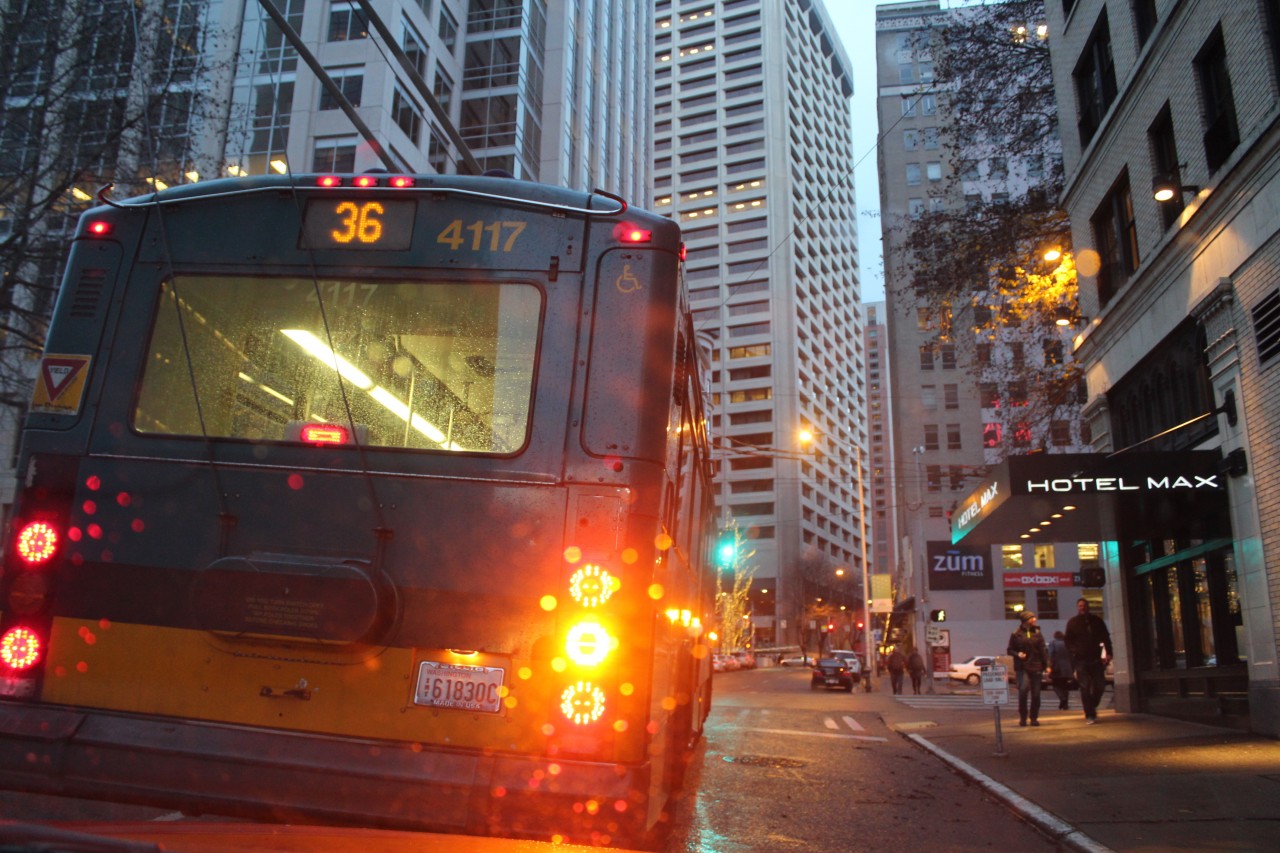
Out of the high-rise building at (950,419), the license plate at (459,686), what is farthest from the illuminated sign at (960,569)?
the license plate at (459,686)

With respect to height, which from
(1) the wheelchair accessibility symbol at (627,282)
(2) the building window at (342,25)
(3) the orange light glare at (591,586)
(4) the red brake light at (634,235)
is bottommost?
(3) the orange light glare at (591,586)

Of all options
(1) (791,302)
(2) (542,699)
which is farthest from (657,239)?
(1) (791,302)

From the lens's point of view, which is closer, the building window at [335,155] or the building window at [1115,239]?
the building window at [1115,239]

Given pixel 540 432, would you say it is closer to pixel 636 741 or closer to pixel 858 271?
pixel 636 741

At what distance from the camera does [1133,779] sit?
334 inches

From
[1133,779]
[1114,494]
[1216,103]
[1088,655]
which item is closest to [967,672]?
[1088,655]

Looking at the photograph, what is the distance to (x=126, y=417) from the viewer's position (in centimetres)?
435

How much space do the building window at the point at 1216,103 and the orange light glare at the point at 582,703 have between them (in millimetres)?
12058

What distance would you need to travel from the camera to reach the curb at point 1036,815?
617 centimetres

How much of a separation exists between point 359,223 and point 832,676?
1262 inches

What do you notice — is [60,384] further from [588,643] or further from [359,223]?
[588,643]

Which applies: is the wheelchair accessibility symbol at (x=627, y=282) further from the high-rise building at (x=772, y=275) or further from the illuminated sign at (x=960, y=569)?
the high-rise building at (x=772, y=275)

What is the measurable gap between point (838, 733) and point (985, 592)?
3751 centimetres

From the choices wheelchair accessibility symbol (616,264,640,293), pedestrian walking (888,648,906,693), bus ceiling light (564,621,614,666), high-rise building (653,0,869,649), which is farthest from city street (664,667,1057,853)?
high-rise building (653,0,869,649)
